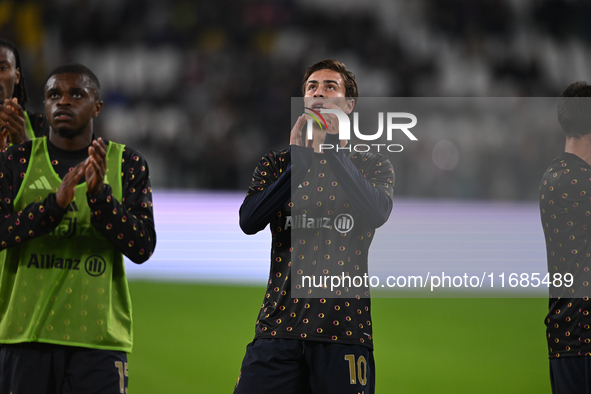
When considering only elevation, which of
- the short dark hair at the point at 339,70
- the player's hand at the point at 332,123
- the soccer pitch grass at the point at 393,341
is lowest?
the soccer pitch grass at the point at 393,341

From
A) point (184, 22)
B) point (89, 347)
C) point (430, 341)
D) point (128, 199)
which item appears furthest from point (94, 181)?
point (184, 22)

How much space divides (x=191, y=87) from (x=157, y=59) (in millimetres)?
1070

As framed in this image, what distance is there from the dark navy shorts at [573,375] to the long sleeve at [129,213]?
1.87 metres

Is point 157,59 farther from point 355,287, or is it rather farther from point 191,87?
point 355,287

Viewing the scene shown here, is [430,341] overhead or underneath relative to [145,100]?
underneath

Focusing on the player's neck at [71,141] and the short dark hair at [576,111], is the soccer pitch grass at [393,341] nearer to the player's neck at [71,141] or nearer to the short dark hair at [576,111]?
the player's neck at [71,141]

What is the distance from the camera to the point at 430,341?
6543 mm

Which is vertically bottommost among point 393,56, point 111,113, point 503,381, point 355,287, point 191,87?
point 503,381

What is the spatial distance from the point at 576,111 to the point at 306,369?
1767 mm

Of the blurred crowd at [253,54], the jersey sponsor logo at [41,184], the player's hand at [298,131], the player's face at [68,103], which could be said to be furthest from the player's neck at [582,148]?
the blurred crowd at [253,54]

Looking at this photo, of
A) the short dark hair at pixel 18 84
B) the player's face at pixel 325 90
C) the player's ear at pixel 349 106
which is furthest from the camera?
the short dark hair at pixel 18 84

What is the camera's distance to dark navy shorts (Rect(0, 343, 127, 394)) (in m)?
2.73

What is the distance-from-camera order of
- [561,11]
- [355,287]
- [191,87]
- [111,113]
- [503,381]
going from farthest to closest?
[561,11], [191,87], [111,113], [503,381], [355,287]

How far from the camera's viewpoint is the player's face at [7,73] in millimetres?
3711
